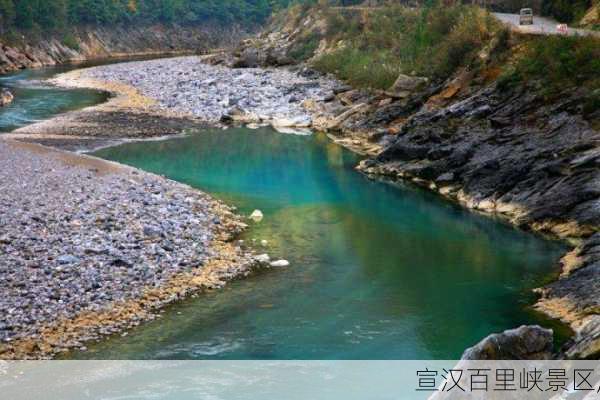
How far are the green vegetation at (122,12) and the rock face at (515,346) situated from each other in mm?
88370

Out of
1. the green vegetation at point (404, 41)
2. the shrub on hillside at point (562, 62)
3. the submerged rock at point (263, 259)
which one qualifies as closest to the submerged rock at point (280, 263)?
the submerged rock at point (263, 259)

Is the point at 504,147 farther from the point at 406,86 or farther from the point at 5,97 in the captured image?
the point at 5,97

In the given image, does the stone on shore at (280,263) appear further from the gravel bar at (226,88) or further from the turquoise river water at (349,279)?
the gravel bar at (226,88)

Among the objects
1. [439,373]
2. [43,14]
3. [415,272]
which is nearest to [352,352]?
[439,373]

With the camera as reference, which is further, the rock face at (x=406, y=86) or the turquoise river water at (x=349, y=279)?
the rock face at (x=406, y=86)

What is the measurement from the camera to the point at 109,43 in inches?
4476

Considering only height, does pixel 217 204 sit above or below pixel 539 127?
below

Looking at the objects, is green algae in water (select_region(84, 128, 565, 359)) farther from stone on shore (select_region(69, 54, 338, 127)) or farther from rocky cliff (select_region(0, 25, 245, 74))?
rocky cliff (select_region(0, 25, 245, 74))

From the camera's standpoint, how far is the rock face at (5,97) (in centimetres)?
5504

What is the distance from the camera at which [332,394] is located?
47.6 feet

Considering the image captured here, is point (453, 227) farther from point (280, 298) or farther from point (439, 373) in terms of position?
point (439, 373)

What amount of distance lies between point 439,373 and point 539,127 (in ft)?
55.4

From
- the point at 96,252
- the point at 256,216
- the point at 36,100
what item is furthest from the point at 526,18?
the point at 36,100

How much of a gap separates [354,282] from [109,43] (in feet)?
328
